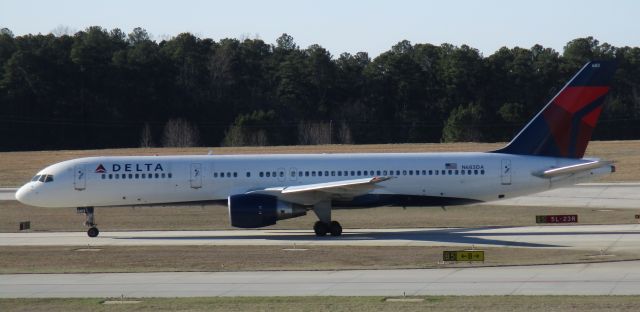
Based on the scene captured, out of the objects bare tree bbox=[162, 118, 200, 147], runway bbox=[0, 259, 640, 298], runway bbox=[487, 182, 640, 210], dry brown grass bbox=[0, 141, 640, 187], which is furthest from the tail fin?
bare tree bbox=[162, 118, 200, 147]

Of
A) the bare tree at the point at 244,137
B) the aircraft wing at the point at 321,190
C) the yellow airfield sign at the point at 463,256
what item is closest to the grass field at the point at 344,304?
the yellow airfield sign at the point at 463,256

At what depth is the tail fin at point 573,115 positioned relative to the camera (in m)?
39.5

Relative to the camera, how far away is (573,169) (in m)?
38.0

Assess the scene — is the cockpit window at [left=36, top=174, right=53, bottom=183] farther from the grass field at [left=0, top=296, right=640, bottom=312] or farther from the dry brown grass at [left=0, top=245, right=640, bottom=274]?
the grass field at [left=0, top=296, right=640, bottom=312]

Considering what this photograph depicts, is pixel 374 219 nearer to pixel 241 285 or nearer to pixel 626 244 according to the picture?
pixel 626 244

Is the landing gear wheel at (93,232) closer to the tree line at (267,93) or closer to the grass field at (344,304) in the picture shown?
the grass field at (344,304)

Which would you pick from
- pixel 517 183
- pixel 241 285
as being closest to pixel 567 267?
pixel 241 285

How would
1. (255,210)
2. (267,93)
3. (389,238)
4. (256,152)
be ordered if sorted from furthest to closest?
(267,93)
(256,152)
(255,210)
(389,238)

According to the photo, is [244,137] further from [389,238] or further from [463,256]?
[463,256]

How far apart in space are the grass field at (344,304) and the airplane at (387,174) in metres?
16.1

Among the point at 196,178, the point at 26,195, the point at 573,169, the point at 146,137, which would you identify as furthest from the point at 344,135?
the point at 573,169

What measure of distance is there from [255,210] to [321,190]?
8.12ft

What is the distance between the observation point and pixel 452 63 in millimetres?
112688

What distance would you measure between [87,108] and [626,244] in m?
79.4
